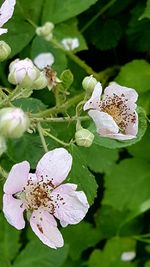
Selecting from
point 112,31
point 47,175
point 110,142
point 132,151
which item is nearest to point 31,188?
point 47,175

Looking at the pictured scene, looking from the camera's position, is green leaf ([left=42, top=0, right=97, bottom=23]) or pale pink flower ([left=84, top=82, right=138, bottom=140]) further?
green leaf ([left=42, top=0, right=97, bottom=23])

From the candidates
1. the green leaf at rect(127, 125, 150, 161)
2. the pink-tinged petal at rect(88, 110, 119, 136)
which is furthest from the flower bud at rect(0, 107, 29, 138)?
the green leaf at rect(127, 125, 150, 161)

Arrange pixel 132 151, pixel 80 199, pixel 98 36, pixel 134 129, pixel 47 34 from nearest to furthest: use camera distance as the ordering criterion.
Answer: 1. pixel 80 199
2. pixel 134 129
3. pixel 47 34
4. pixel 132 151
5. pixel 98 36

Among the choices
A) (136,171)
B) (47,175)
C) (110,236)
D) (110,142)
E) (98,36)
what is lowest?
(110,236)

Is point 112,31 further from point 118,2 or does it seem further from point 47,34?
point 47,34

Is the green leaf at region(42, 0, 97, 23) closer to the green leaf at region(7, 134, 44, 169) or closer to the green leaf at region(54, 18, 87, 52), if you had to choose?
the green leaf at region(54, 18, 87, 52)
